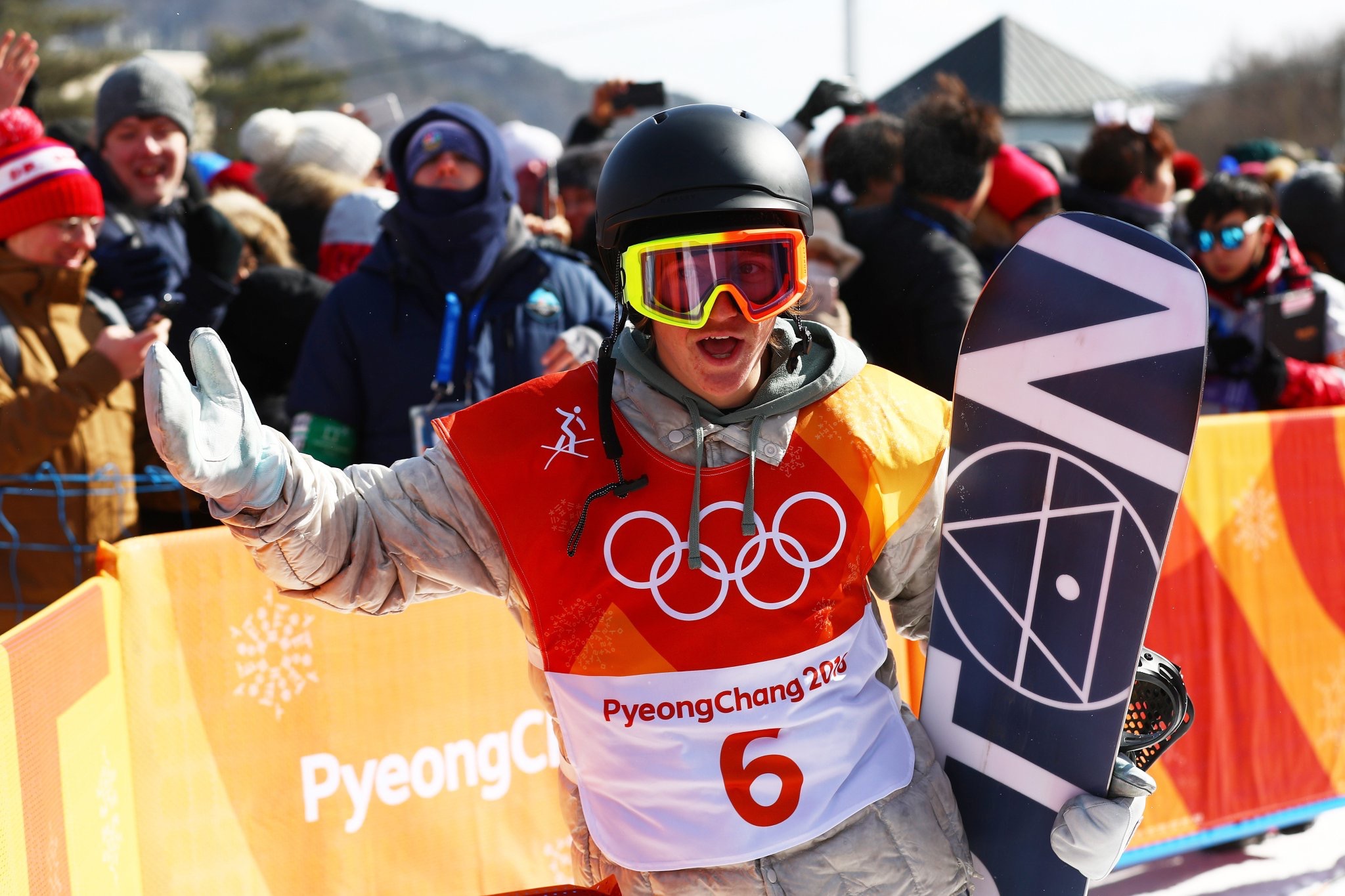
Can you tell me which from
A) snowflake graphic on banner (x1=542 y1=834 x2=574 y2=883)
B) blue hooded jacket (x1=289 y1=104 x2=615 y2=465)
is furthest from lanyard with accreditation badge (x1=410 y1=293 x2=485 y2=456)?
snowflake graphic on banner (x1=542 y1=834 x2=574 y2=883)

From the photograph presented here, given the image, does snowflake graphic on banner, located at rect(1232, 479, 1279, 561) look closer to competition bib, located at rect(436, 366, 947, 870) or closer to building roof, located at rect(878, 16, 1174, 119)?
competition bib, located at rect(436, 366, 947, 870)

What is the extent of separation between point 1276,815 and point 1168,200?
2.76m

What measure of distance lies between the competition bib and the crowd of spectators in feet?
4.94

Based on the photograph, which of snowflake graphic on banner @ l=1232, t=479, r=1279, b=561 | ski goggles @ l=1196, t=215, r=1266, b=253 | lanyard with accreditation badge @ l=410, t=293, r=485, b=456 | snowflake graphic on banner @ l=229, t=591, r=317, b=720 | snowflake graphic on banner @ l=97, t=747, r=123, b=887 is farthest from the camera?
ski goggles @ l=1196, t=215, r=1266, b=253

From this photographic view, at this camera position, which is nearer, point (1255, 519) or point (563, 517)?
point (563, 517)

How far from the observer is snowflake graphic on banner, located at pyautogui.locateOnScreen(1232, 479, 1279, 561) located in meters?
4.24

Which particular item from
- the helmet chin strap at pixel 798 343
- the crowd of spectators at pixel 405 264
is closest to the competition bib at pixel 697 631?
the helmet chin strap at pixel 798 343

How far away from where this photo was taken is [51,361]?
364 centimetres

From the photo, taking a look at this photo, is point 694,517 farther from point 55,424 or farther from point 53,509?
point 53,509

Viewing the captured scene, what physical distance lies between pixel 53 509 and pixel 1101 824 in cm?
304

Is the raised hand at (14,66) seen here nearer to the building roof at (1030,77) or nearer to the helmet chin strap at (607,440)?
the helmet chin strap at (607,440)

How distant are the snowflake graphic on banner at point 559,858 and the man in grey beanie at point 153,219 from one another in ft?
6.71

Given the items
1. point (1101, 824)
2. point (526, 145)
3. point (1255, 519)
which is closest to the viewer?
point (1101, 824)

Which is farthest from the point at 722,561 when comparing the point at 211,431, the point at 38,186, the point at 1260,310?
the point at 1260,310
